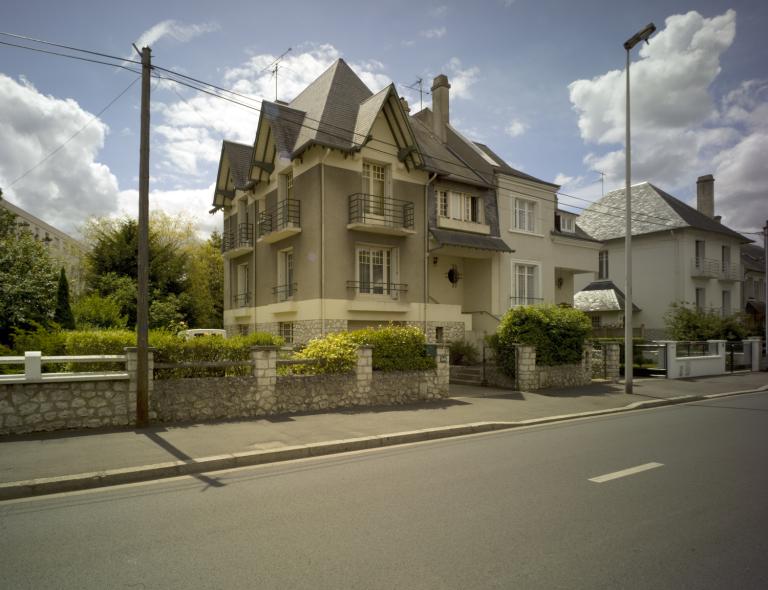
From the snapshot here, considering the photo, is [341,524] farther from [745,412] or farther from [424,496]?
[745,412]

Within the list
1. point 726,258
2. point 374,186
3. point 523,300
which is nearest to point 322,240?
point 374,186

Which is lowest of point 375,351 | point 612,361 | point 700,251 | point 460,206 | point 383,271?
point 612,361

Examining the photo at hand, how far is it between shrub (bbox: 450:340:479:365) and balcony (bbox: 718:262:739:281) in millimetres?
24560

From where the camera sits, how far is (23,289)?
16.8 m

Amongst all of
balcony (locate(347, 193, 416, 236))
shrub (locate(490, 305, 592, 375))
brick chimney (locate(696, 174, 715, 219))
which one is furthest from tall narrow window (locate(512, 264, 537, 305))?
brick chimney (locate(696, 174, 715, 219))

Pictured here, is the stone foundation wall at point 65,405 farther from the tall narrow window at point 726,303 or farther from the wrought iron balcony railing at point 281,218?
the tall narrow window at point 726,303

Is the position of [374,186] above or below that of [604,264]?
above

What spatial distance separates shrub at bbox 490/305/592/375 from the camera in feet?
55.5

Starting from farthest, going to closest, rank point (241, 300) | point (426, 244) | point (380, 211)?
1. point (241, 300)
2. point (426, 244)
3. point (380, 211)

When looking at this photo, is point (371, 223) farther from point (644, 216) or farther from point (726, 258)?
point (726, 258)

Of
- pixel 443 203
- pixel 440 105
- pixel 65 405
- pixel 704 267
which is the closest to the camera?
pixel 65 405

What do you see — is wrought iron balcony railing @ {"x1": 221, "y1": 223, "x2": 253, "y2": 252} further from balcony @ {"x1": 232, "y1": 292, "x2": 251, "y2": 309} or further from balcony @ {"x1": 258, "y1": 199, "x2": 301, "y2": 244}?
balcony @ {"x1": 232, "y1": 292, "x2": 251, "y2": 309}

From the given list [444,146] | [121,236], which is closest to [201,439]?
[444,146]

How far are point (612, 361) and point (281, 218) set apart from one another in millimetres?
14586
